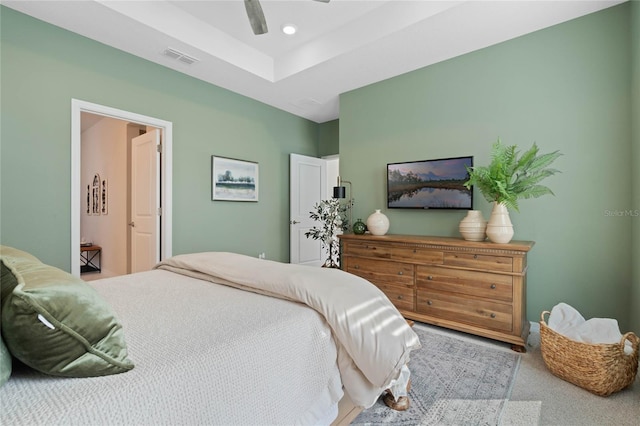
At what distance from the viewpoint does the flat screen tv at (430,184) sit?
3123 mm

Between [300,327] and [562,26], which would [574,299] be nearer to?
[562,26]

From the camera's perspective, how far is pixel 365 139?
398 cm

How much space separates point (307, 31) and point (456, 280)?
2933mm

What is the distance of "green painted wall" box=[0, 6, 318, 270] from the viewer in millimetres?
2531

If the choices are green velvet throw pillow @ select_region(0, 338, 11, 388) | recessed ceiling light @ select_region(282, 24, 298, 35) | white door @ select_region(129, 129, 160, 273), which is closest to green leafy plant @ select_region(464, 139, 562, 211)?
recessed ceiling light @ select_region(282, 24, 298, 35)

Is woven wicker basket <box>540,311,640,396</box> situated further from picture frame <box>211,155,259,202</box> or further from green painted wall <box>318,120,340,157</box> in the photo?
green painted wall <box>318,120,340,157</box>

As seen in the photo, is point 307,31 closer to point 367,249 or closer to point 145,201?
point 367,249

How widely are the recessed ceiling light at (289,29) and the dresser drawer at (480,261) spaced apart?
2747 mm

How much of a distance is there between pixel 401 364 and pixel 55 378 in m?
1.18

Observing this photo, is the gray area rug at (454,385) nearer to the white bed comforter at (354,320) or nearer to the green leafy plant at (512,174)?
the white bed comforter at (354,320)

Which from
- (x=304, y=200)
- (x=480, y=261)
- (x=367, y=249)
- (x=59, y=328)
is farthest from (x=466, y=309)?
(x=304, y=200)

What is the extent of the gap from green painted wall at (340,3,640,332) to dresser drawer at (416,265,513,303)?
61 cm

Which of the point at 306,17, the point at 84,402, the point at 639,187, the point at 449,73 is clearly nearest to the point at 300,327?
the point at 84,402

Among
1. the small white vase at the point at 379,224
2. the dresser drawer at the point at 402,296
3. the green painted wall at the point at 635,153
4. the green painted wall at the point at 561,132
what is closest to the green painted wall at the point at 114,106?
the small white vase at the point at 379,224
